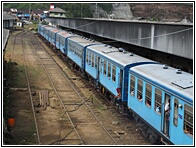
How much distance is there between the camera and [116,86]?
15.0m

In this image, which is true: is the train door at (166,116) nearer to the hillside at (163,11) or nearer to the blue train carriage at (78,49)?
the blue train carriage at (78,49)

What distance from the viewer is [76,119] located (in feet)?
49.8

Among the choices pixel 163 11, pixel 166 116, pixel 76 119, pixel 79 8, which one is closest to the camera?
pixel 166 116

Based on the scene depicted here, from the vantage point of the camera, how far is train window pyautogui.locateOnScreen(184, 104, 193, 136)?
8930 mm

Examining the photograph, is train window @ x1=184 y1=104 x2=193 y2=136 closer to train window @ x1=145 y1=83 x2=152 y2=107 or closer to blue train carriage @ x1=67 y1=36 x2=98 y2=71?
train window @ x1=145 y1=83 x2=152 y2=107

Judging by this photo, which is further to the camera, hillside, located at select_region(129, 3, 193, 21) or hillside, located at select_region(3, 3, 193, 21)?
hillside, located at select_region(129, 3, 193, 21)

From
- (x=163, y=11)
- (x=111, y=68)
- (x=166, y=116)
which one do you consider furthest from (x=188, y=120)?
(x=163, y=11)

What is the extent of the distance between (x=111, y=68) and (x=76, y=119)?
2.63m

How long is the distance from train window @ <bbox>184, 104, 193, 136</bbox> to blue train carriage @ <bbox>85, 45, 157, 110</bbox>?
4.88 meters

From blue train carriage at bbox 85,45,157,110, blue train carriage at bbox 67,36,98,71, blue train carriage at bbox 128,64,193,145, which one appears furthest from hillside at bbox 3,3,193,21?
blue train carriage at bbox 128,64,193,145

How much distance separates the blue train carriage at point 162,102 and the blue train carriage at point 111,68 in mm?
759

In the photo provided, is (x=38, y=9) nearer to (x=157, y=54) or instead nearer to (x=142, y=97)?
(x=157, y=54)

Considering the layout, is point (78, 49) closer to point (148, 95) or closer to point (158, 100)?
point (148, 95)

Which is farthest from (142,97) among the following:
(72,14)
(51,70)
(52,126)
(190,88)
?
(72,14)
